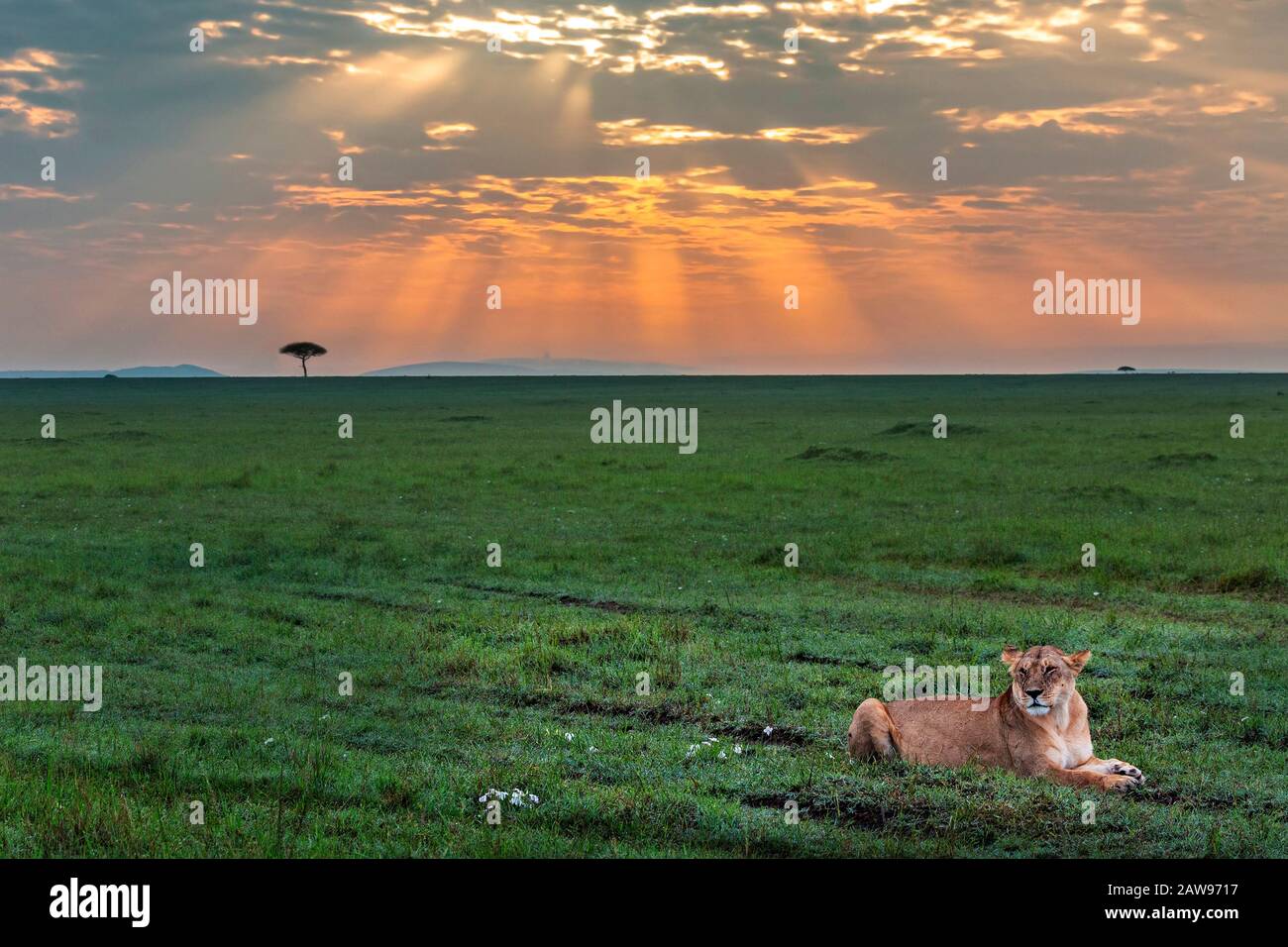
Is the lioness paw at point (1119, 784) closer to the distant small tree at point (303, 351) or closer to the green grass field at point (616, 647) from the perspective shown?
the green grass field at point (616, 647)

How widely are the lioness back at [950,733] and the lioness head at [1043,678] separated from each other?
0.49 m

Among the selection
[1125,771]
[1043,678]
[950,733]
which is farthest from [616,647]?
[1125,771]

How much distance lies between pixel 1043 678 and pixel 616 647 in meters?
6.58

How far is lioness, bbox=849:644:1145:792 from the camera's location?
9.45 m

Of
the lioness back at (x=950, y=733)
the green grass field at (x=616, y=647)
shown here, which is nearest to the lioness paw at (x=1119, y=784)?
the green grass field at (x=616, y=647)

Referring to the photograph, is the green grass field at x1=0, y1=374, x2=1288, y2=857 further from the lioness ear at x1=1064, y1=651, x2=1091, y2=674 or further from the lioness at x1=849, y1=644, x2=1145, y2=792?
the lioness ear at x1=1064, y1=651, x2=1091, y2=674

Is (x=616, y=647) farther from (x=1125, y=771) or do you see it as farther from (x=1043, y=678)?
(x=1125, y=771)

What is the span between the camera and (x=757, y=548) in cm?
2325

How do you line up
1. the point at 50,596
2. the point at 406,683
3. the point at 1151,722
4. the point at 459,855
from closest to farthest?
the point at 459,855
the point at 1151,722
the point at 406,683
the point at 50,596

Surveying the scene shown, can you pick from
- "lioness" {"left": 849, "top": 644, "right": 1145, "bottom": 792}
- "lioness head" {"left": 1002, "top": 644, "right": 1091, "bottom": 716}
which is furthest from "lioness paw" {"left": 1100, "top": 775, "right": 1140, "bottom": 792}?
"lioness head" {"left": 1002, "top": 644, "right": 1091, "bottom": 716}
